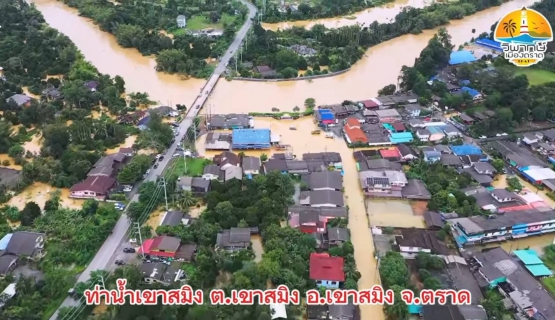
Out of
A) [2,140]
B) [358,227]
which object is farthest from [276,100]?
[2,140]

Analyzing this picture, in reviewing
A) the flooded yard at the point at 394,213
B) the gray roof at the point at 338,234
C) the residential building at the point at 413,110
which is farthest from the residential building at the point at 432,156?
the gray roof at the point at 338,234

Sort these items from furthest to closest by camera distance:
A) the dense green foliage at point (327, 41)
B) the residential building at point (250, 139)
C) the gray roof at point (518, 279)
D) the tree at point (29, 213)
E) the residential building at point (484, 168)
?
the dense green foliage at point (327, 41)
the residential building at point (250, 139)
the residential building at point (484, 168)
the tree at point (29, 213)
the gray roof at point (518, 279)

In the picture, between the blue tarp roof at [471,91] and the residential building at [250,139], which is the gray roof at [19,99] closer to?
the residential building at [250,139]

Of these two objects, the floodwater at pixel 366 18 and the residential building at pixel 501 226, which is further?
the floodwater at pixel 366 18

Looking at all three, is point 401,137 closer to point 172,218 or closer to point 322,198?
point 322,198

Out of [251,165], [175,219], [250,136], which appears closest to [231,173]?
[251,165]

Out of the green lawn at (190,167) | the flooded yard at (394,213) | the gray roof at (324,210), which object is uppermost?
the gray roof at (324,210)
